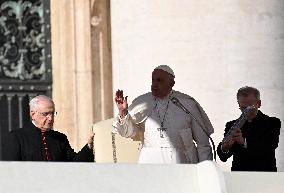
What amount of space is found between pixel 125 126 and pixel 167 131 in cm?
34

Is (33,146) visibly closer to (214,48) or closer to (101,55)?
(214,48)

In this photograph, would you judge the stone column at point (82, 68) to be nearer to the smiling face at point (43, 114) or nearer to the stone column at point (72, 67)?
the stone column at point (72, 67)

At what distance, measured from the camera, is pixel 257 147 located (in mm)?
10188

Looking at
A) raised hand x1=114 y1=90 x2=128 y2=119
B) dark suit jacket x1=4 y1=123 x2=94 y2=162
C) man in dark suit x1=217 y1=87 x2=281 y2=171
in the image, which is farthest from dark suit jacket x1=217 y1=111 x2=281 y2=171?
dark suit jacket x1=4 y1=123 x2=94 y2=162

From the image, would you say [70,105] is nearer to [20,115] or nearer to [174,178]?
[20,115]

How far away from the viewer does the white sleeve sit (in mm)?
9945

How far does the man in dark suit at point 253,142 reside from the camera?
33.2 ft

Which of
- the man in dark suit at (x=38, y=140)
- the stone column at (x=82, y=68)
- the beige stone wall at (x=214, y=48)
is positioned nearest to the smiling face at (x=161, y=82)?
the man in dark suit at (x=38, y=140)

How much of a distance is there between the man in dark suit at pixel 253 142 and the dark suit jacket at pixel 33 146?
904 mm

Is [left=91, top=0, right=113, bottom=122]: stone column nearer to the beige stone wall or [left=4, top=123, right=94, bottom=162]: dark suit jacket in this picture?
the beige stone wall

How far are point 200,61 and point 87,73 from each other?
6.94 ft

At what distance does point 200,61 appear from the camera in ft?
40.3

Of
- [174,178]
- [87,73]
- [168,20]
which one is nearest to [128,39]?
[168,20]

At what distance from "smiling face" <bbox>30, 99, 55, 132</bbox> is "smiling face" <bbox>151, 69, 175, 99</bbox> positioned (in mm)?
604
